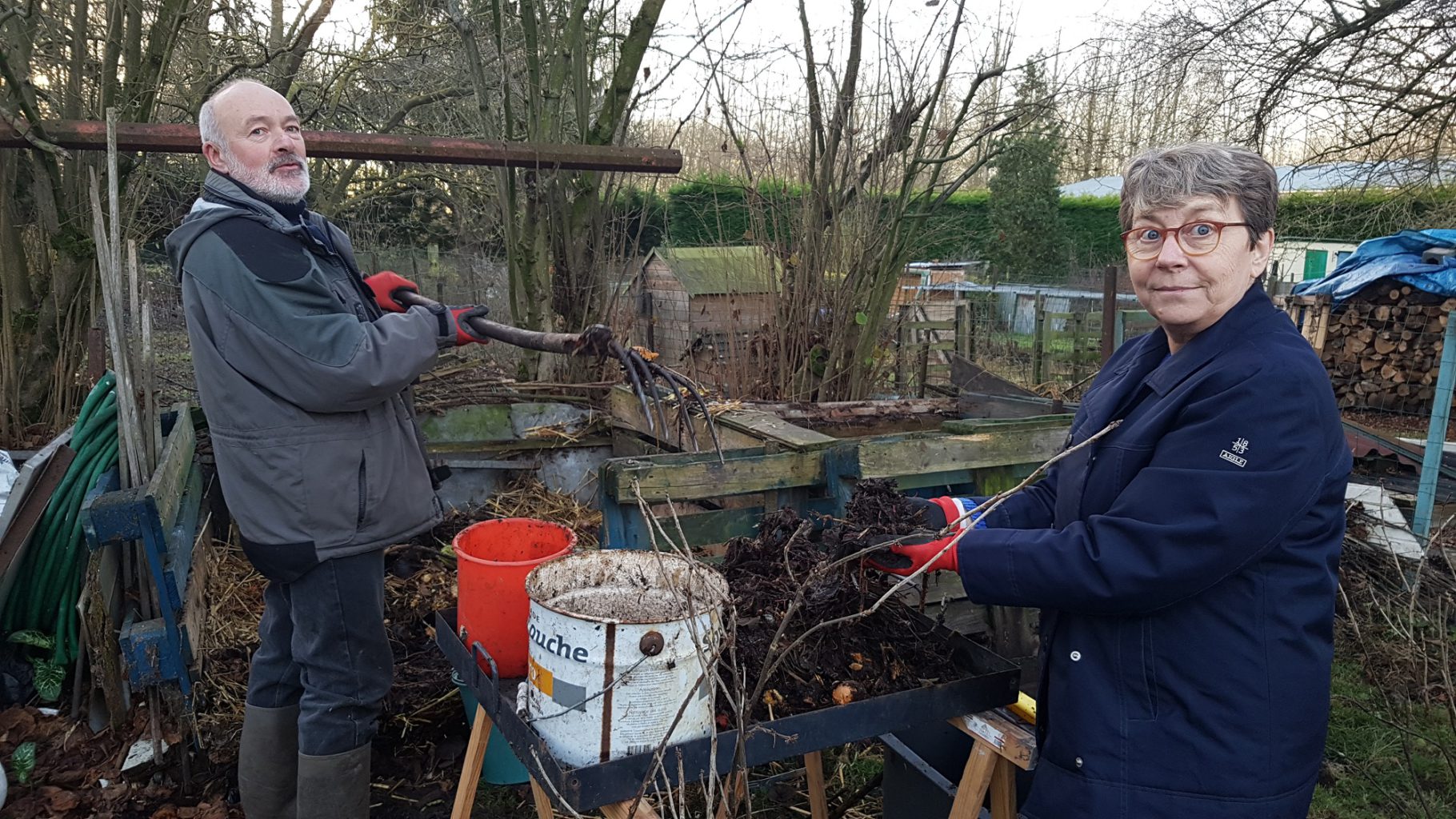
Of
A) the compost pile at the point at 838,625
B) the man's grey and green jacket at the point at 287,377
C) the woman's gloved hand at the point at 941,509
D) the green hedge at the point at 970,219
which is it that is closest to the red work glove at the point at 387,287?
the man's grey and green jacket at the point at 287,377

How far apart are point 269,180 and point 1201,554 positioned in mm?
2412

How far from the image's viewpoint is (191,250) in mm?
2344

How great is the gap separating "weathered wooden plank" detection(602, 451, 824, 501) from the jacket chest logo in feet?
5.48

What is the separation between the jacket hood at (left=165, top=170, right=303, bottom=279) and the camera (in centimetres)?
235

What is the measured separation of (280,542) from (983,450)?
241 centimetres

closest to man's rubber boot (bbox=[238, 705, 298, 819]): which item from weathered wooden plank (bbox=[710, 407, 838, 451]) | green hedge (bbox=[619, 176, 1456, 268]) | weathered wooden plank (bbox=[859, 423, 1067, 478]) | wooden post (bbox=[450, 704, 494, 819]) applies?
wooden post (bbox=[450, 704, 494, 819])

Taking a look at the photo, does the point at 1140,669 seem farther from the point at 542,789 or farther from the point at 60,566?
the point at 60,566

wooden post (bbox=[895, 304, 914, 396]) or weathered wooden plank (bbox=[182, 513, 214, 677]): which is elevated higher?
wooden post (bbox=[895, 304, 914, 396])

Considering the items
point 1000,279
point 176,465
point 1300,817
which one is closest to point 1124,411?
point 1300,817

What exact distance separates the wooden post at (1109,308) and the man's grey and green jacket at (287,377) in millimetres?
4807

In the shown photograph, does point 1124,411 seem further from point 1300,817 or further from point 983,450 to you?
point 983,450

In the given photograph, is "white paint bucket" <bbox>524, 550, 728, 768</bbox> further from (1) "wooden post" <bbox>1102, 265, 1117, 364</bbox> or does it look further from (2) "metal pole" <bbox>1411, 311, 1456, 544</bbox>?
(1) "wooden post" <bbox>1102, 265, 1117, 364</bbox>

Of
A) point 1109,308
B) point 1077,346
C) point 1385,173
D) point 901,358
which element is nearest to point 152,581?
point 901,358

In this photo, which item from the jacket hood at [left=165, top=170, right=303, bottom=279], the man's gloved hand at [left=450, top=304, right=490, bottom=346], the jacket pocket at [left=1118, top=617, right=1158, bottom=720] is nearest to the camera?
the jacket pocket at [left=1118, top=617, right=1158, bottom=720]
